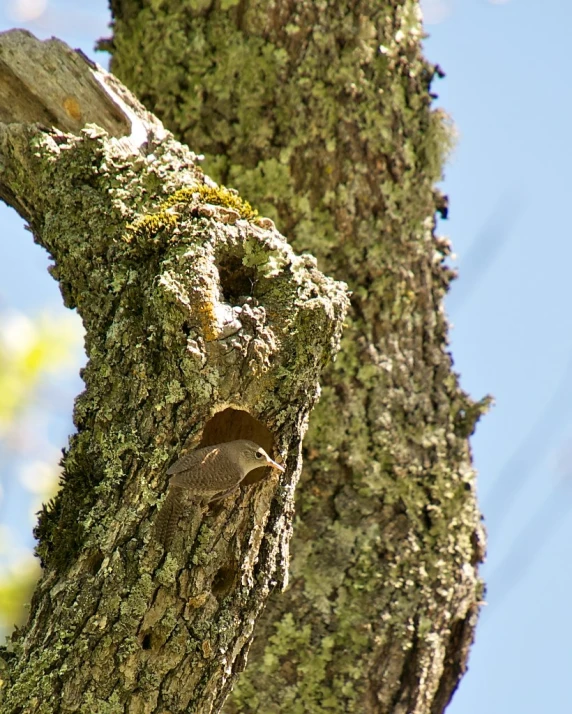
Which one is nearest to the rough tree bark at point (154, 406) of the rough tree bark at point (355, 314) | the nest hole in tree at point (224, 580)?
the nest hole in tree at point (224, 580)

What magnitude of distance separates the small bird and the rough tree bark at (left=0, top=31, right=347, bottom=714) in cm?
3

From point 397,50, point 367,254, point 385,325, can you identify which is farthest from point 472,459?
point 397,50

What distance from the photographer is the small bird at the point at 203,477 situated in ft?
6.30

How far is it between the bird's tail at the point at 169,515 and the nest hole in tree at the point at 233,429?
0.77ft

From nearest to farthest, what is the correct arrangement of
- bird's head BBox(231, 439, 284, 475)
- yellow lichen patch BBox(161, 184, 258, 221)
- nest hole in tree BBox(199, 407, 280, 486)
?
bird's head BBox(231, 439, 284, 475) < nest hole in tree BBox(199, 407, 280, 486) < yellow lichen patch BBox(161, 184, 258, 221)

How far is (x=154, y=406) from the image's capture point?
2.02m

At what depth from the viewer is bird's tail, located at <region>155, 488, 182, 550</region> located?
76.3 inches

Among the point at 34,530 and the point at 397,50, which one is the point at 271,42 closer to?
the point at 397,50

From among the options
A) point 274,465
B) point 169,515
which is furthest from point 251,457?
point 169,515

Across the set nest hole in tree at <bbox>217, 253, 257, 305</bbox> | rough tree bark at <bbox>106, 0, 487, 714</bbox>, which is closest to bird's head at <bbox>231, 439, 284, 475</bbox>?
nest hole in tree at <bbox>217, 253, 257, 305</bbox>

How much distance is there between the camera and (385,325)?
3.21 meters

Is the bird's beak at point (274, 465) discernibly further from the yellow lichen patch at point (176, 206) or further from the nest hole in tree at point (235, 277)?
the yellow lichen patch at point (176, 206)

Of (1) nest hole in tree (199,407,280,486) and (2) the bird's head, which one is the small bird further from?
(1) nest hole in tree (199,407,280,486)

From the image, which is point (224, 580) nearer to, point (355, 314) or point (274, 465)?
point (274, 465)
